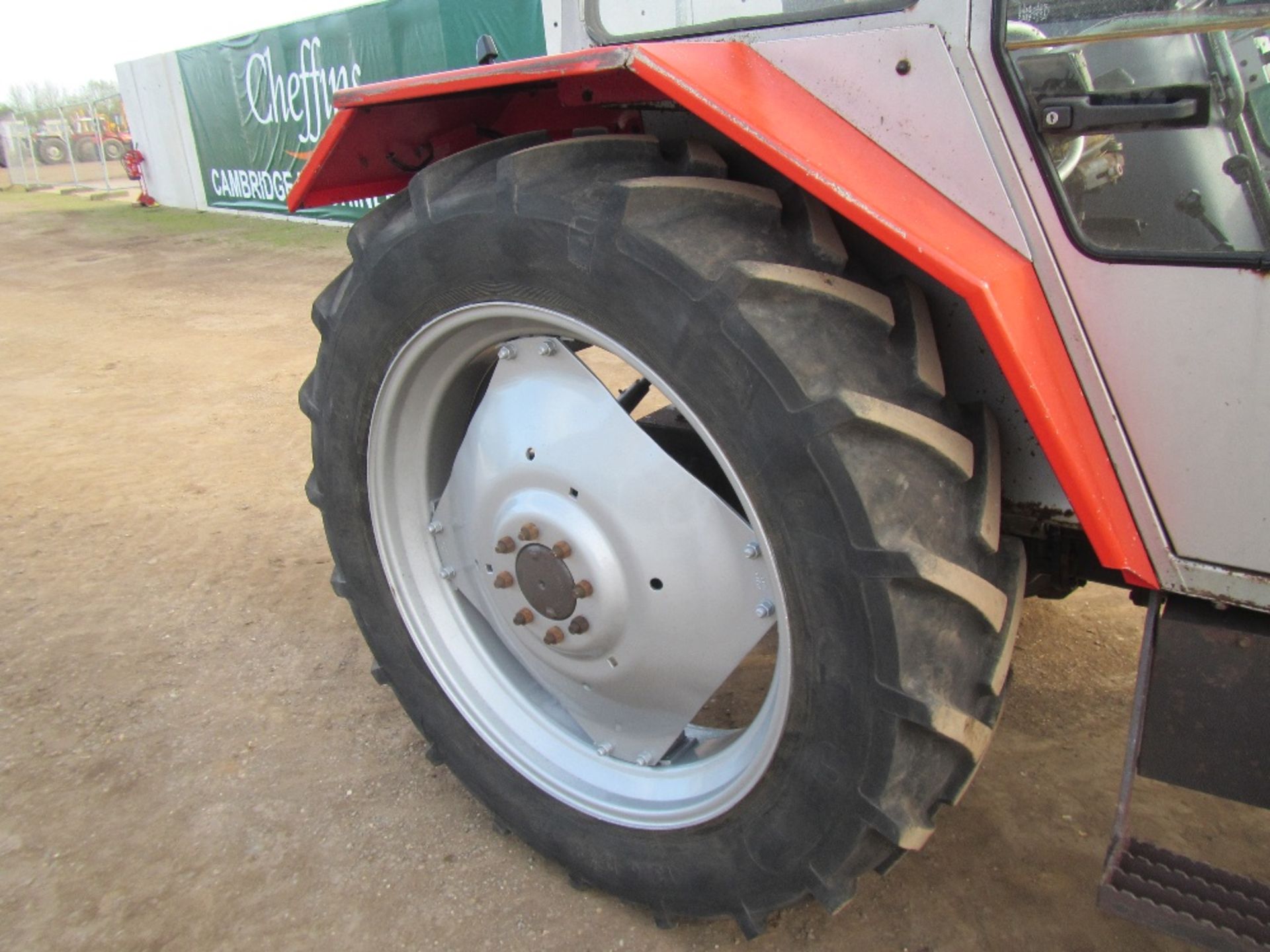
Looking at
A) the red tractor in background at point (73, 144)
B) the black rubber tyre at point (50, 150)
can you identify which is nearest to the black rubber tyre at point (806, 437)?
the red tractor in background at point (73, 144)

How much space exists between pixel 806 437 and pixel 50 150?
31.8 m

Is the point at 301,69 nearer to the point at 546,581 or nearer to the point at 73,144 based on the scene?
the point at 546,581

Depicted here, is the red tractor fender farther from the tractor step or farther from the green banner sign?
the green banner sign

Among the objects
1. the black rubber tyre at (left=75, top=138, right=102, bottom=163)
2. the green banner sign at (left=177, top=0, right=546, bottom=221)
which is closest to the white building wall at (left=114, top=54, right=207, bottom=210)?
the green banner sign at (left=177, top=0, right=546, bottom=221)

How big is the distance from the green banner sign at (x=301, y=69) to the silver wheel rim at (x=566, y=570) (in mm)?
6881

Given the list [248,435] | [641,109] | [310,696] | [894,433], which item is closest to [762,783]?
[894,433]

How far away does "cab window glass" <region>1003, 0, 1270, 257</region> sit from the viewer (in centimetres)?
121

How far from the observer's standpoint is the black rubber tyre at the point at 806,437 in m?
1.29

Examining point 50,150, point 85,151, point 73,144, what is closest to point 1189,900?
point 73,144

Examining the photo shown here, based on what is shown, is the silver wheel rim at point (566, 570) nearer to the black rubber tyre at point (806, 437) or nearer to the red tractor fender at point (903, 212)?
the black rubber tyre at point (806, 437)

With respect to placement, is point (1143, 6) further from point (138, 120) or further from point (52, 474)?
point (138, 120)

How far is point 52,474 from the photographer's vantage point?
4.16m

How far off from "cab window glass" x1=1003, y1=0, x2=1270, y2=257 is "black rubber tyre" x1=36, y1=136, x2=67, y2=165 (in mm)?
31076

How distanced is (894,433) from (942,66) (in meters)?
0.47
